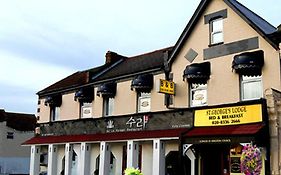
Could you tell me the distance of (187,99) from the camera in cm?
2067

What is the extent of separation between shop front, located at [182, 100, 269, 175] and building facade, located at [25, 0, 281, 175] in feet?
0.14

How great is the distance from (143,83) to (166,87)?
6.05 feet

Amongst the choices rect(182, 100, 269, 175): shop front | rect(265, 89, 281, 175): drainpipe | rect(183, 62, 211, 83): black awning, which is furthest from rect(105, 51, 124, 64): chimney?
rect(265, 89, 281, 175): drainpipe

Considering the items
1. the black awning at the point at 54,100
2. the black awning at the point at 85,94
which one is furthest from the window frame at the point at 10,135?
the black awning at the point at 85,94

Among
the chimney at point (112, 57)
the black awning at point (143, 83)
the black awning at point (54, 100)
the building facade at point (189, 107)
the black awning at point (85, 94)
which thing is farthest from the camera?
the chimney at point (112, 57)

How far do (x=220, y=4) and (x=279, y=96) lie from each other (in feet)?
19.1

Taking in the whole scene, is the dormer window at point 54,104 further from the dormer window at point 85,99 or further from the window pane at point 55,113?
the dormer window at point 85,99

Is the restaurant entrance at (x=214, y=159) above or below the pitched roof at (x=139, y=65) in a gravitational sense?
below

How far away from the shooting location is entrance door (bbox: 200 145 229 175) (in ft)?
63.6

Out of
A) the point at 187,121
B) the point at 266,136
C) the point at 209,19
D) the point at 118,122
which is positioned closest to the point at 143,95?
the point at 118,122

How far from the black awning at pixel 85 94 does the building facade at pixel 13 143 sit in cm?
2008

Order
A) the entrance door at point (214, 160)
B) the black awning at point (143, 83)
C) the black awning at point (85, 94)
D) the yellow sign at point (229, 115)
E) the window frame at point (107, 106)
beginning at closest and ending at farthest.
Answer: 1. the yellow sign at point (229, 115)
2. the entrance door at point (214, 160)
3. the black awning at point (143, 83)
4. the window frame at point (107, 106)
5. the black awning at point (85, 94)

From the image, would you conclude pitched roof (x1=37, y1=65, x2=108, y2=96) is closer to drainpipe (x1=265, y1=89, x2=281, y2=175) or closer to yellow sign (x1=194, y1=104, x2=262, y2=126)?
yellow sign (x1=194, y1=104, x2=262, y2=126)

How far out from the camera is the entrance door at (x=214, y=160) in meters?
19.4
